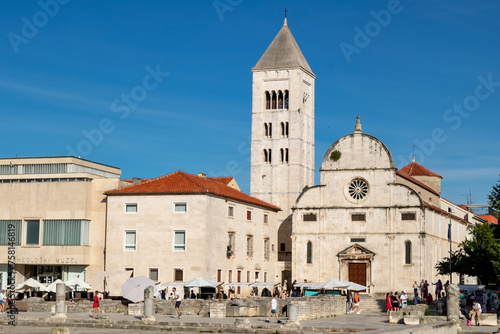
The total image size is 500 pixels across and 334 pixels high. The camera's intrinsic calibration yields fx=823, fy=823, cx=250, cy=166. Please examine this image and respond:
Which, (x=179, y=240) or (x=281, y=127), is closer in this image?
(x=179, y=240)

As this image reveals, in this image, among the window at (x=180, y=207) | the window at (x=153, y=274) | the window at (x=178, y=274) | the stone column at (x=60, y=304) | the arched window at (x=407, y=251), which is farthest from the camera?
the arched window at (x=407, y=251)

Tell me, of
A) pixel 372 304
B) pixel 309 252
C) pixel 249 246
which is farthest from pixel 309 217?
pixel 372 304

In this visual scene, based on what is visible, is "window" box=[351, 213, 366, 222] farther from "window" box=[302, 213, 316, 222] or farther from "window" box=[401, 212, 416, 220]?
"window" box=[302, 213, 316, 222]

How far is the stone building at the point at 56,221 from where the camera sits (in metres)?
64.1

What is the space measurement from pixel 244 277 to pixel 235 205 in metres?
6.31

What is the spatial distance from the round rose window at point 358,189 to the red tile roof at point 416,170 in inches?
852

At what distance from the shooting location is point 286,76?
297 feet

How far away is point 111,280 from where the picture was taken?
57.2m

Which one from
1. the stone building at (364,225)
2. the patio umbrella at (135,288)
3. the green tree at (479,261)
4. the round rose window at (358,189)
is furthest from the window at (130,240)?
the green tree at (479,261)

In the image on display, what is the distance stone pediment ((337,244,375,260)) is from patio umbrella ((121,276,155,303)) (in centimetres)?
2306

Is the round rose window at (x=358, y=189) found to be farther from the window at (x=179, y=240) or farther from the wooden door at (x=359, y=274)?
the window at (x=179, y=240)

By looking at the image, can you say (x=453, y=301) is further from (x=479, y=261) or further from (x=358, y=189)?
(x=358, y=189)

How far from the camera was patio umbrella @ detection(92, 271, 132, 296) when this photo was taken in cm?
5688

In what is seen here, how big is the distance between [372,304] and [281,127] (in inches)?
1315
